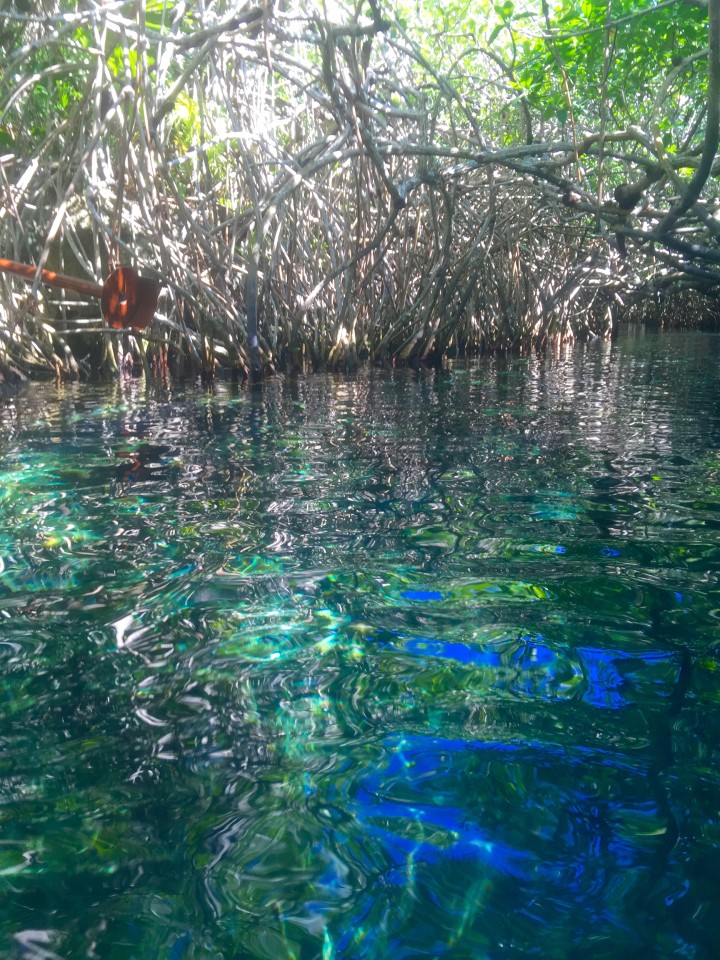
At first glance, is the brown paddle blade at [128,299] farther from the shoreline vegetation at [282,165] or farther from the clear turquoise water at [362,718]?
the clear turquoise water at [362,718]

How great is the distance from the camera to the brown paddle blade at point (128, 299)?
3.72m

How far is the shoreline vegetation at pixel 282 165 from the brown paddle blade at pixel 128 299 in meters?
0.57

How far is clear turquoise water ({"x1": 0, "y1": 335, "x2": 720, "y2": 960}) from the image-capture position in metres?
0.76

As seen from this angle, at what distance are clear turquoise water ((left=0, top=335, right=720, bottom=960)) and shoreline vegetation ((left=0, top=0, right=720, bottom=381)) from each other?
94.0 inches

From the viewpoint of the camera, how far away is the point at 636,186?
197 inches

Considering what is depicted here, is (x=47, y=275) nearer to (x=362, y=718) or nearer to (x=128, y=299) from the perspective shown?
(x=128, y=299)

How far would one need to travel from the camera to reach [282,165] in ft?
15.1

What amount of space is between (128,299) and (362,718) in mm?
3134

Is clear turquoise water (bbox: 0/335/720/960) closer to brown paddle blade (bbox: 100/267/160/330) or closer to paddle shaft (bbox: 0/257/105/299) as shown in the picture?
paddle shaft (bbox: 0/257/105/299)

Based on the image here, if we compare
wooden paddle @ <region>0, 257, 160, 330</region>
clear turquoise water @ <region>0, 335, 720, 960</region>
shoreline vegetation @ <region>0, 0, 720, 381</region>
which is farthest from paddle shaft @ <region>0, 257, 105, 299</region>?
clear turquoise water @ <region>0, 335, 720, 960</region>

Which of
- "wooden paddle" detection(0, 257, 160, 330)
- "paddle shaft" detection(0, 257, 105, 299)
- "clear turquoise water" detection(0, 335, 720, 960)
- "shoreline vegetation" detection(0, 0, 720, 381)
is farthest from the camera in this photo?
"shoreline vegetation" detection(0, 0, 720, 381)

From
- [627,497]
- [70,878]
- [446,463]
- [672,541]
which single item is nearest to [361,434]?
[446,463]

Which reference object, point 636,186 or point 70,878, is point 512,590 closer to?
point 70,878

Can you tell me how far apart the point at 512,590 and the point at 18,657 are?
0.83m
